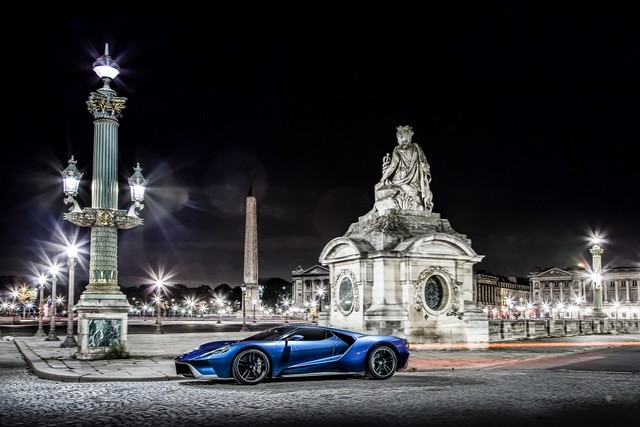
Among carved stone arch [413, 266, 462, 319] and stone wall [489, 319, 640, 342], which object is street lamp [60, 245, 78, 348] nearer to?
carved stone arch [413, 266, 462, 319]

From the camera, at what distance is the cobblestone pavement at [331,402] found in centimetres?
975

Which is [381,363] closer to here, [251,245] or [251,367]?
[251,367]

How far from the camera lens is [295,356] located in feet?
→ 46.6

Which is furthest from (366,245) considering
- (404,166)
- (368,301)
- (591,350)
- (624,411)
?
(624,411)

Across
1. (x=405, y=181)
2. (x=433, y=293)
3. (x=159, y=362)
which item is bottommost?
(x=159, y=362)

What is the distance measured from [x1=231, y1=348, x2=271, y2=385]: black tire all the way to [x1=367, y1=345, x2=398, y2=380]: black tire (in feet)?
7.38

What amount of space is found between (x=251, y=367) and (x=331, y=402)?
9.02ft

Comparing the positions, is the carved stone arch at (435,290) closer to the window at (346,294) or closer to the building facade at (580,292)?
the window at (346,294)

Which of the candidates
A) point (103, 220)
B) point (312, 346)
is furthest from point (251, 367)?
point (103, 220)

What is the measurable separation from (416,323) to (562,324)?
1720 cm

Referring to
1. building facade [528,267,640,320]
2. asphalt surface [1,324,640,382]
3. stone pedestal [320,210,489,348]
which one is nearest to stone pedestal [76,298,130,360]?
asphalt surface [1,324,640,382]

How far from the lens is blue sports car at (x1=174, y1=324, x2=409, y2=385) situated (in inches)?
537

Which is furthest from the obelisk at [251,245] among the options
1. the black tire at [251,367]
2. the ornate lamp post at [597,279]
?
the black tire at [251,367]

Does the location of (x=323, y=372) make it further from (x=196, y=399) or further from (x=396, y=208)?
(x=396, y=208)
